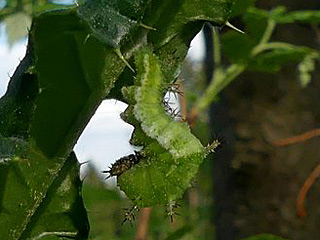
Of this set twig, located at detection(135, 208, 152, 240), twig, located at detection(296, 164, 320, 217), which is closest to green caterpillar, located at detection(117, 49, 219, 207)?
twig, located at detection(135, 208, 152, 240)

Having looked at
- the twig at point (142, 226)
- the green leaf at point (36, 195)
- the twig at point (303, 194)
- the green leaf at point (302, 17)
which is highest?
the green leaf at point (302, 17)

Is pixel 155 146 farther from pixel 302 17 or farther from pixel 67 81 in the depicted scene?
pixel 302 17

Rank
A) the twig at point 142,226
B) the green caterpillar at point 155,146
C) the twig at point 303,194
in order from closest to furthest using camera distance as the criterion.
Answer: the green caterpillar at point 155,146 → the twig at point 142,226 → the twig at point 303,194

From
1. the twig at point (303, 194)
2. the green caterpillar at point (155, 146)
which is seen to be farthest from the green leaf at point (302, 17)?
the green caterpillar at point (155, 146)

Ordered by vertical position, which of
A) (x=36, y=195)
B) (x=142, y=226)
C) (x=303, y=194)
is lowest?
(x=36, y=195)

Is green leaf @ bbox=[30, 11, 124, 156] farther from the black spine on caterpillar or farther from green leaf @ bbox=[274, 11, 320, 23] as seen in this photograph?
green leaf @ bbox=[274, 11, 320, 23]

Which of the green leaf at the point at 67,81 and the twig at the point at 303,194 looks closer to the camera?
the green leaf at the point at 67,81

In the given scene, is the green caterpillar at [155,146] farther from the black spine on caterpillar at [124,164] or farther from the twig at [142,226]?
the twig at [142,226]

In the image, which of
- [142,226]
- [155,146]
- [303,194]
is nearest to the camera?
[155,146]

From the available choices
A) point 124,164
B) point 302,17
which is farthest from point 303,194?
point 124,164
